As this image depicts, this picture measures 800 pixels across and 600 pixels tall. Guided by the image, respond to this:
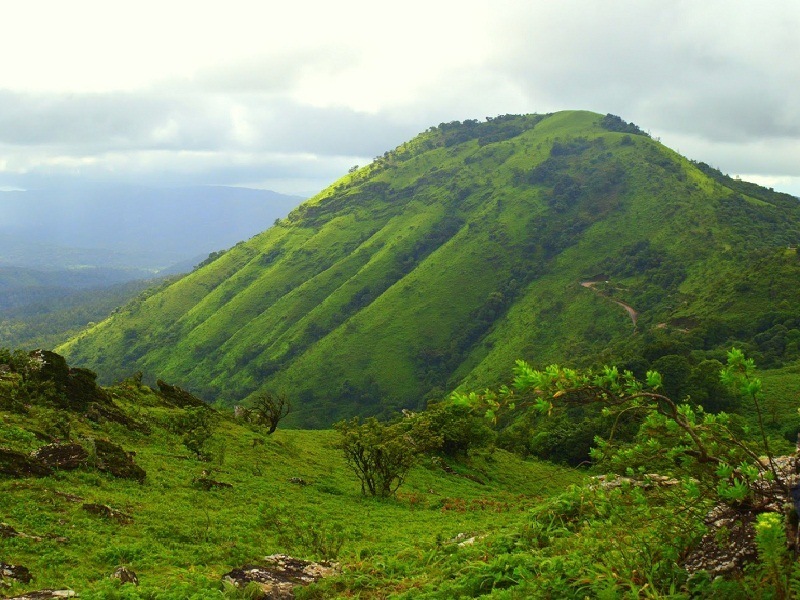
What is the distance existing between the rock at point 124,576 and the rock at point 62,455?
31.9 ft

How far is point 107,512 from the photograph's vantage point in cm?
1819

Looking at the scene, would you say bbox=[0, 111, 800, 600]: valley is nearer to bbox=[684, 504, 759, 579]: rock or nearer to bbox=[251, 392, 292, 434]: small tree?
bbox=[684, 504, 759, 579]: rock

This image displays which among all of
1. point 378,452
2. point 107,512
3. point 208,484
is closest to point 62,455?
point 107,512

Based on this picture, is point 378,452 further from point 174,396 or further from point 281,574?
point 174,396

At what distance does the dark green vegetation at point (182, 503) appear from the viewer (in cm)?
1386

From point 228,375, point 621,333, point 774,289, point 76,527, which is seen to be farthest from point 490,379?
point 76,527

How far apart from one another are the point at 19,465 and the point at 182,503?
610 cm

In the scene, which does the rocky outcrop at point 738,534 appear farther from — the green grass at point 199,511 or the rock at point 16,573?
the rock at point 16,573

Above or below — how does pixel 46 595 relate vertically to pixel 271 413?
above

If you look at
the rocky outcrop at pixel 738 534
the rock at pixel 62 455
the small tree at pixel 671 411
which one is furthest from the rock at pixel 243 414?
the rocky outcrop at pixel 738 534

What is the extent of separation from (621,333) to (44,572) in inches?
5470

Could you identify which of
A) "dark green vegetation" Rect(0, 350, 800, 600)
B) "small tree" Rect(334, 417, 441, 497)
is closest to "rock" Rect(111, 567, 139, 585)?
"dark green vegetation" Rect(0, 350, 800, 600)

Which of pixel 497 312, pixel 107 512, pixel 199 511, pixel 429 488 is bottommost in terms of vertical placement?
pixel 429 488

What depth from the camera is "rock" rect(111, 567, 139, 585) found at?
13.2m
